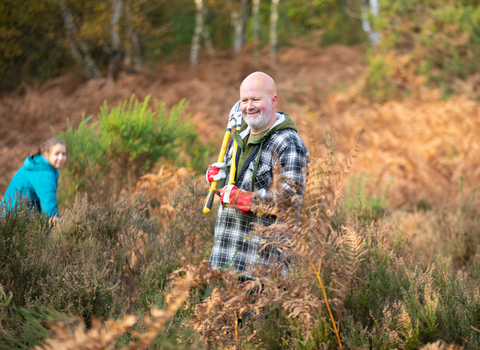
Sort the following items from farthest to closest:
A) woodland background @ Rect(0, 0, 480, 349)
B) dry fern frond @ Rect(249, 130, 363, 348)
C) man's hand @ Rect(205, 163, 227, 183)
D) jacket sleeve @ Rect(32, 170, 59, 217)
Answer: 1. jacket sleeve @ Rect(32, 170, 59, 217)
2. man's hand @ Rect(205, 163, 227, 183)
3. woodland background @ Rect(0, 0, 480, 349)
4. dry fern frond @ Rect(249, 130, 363, 348)

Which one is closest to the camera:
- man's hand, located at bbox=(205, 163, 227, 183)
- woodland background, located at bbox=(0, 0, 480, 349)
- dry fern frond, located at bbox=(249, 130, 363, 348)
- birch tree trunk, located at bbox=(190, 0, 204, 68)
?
dry fern frond, located at bbox=(249, 130, 363, 348)

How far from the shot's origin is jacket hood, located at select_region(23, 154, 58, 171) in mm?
4078

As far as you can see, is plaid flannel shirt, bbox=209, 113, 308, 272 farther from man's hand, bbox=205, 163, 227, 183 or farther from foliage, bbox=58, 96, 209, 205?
foliage, bbox=58, 96, 209, 205

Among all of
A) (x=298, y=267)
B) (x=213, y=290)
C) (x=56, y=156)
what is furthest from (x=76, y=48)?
(x=213, y=290)

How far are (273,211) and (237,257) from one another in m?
0.77

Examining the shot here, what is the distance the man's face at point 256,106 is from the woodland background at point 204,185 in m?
0.52

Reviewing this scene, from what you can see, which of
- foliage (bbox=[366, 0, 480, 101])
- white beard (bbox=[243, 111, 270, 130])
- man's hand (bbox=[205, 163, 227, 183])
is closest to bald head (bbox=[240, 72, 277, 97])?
white beard (bbox=[243, 111, 270, 130])

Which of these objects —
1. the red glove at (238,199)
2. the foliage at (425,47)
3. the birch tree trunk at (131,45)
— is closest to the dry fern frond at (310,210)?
the red glove at (238,199)

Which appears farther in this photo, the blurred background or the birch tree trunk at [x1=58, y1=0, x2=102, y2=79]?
the birch tree trunk at [x1=58, y1=0, x2=102, y2=79]

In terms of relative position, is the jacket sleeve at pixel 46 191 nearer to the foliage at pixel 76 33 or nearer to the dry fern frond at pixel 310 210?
the dry fern frond at pixel 310 210

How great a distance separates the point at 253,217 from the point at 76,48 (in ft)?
43.3

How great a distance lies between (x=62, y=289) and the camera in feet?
8.07

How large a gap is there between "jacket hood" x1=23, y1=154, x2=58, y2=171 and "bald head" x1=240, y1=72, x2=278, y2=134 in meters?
2.49

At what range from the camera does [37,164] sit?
13.5 feet
